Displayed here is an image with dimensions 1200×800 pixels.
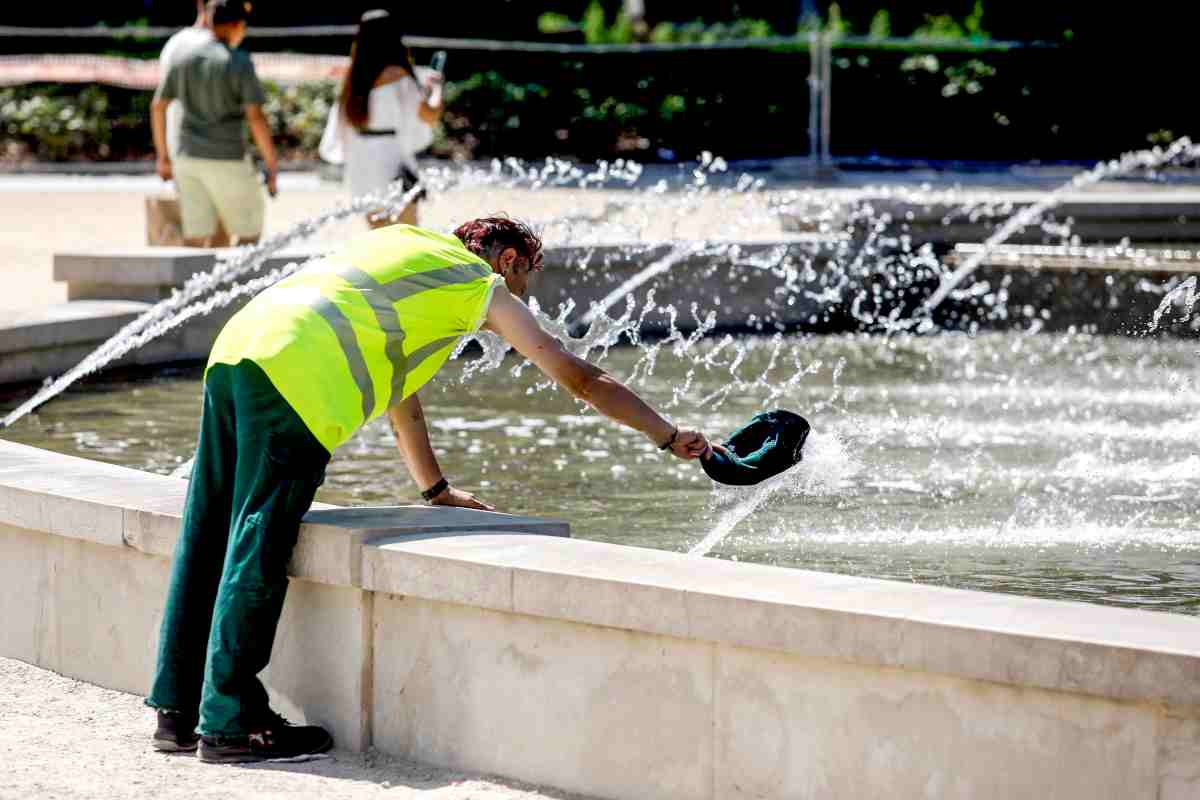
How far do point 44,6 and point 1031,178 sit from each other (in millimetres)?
17239

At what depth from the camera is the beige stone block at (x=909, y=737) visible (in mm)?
3574

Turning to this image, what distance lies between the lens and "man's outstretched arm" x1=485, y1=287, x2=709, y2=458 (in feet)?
14.7

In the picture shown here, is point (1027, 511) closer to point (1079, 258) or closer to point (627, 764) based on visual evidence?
point (627, 764)

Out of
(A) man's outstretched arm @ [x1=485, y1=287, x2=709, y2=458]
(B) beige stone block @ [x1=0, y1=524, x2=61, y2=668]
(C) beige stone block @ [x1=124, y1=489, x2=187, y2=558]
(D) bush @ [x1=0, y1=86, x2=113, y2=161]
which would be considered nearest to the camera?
(A) man's outstretched arm @ [x1=485, y1=287, x2=709, y2=458]

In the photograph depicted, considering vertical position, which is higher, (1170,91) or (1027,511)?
(1170,91)

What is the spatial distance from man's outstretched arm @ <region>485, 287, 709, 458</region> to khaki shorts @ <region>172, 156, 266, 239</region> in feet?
22.7

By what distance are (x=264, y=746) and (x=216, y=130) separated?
23.7 feet

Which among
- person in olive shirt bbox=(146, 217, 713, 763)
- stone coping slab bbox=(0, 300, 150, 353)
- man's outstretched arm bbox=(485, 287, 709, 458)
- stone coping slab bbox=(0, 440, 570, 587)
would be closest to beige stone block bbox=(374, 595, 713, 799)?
stone coping slab bbox=(0, 440, 570, 587)

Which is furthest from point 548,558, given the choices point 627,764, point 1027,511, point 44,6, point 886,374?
point 44,6

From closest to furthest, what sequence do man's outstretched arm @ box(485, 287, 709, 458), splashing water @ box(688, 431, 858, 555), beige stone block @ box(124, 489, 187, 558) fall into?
1. man's outstretched arm @ box(485, 287, 709, 458)
2. beige stone block @ box(124, 489, 187, 558)
3. splashing water @ box(688, 431, 858, 555)

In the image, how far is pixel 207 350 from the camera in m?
10.1

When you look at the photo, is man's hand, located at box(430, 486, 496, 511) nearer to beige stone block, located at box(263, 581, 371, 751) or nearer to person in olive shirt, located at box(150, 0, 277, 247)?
beige stone block, located at box(263, 581, 371, 751)

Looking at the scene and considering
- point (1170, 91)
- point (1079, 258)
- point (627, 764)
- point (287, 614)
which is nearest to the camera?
point (627, 764)

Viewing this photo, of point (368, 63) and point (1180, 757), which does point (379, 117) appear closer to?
point (368, 63)
